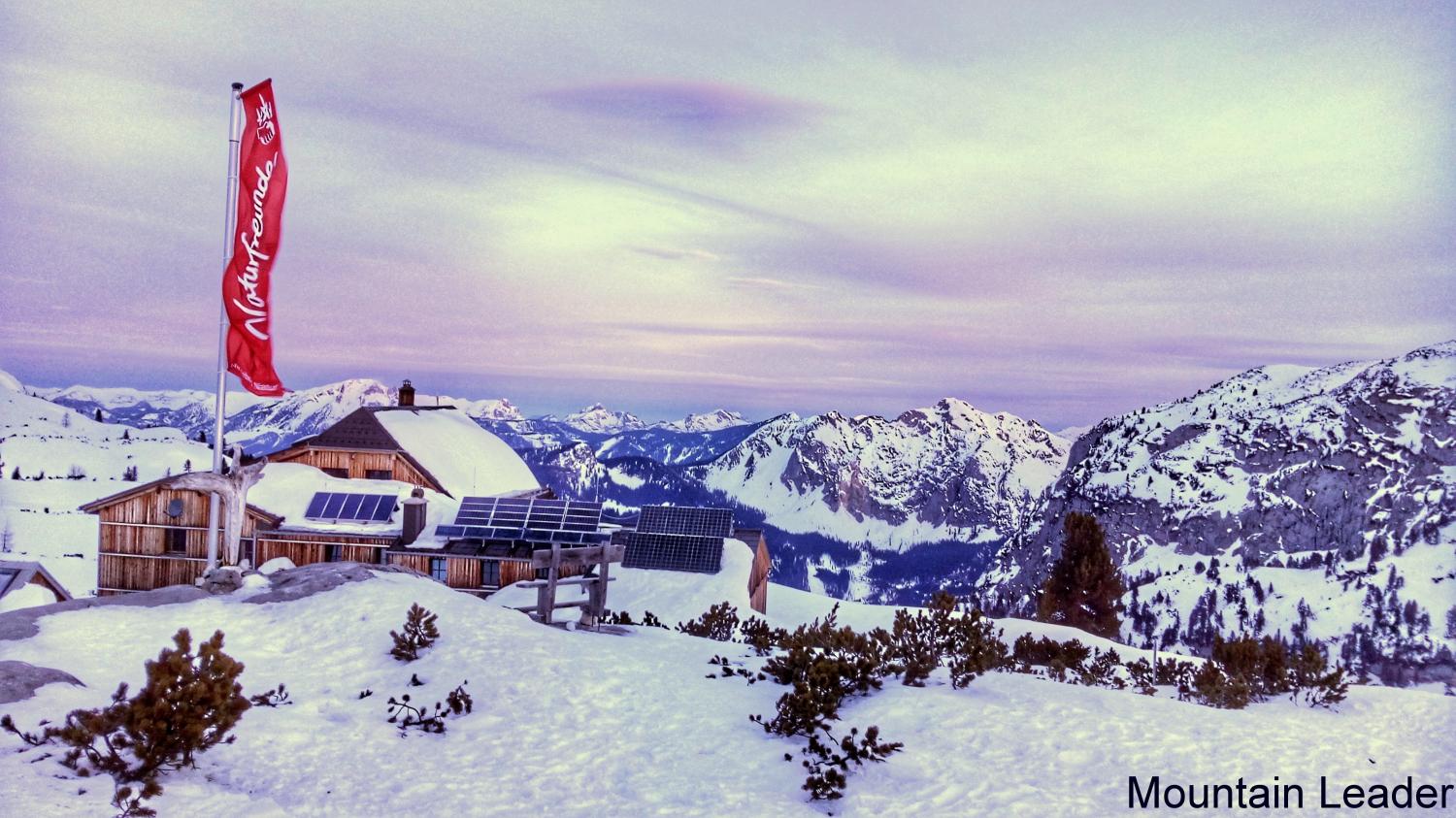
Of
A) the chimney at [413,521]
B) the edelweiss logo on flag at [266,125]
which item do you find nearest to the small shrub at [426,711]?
the edelweiss logo on flag at [266,125]

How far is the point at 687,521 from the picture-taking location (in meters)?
58.7

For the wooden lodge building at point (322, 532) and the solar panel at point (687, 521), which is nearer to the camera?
the wooden lodge building at point (322, 532)

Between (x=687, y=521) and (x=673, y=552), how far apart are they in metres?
5.89

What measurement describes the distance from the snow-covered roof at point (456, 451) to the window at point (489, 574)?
41.3ft

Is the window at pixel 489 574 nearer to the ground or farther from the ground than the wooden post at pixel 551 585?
nearer to the ground

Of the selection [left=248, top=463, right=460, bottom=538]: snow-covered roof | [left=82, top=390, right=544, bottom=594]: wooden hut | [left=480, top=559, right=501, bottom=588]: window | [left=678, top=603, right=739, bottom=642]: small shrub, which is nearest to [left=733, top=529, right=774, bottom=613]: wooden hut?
[left=480, top=559, right=501, bottom=588]: window

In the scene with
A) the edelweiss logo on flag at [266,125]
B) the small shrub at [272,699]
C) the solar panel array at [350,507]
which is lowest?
the solar panel array at [350,507]

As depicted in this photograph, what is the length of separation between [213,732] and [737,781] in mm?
7530

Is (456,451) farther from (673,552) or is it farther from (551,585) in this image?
(551,585)

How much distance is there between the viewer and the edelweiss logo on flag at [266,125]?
20.0m

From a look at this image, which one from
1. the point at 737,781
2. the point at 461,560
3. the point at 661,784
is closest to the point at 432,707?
the point at 661,784

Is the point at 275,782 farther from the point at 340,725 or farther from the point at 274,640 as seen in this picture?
the point at 274,640

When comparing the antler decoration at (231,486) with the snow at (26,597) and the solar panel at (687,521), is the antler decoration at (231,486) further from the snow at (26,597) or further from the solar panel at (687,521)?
the solar panel at (687,521)

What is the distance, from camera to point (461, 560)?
1547 inches
